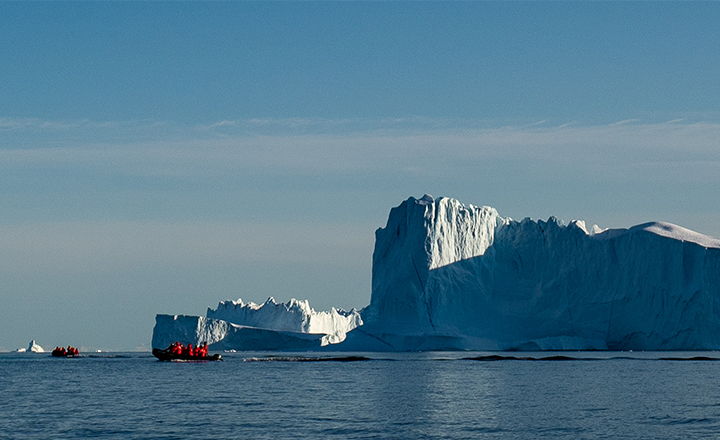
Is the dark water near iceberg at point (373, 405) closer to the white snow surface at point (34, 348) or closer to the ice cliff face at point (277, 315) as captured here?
the ice cliff face at point (277, 315)

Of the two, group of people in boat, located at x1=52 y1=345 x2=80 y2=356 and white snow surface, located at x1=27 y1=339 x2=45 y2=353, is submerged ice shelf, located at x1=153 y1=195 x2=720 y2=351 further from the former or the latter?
white snow surface, located at x1=27 y1=339 x2=45 y2=353

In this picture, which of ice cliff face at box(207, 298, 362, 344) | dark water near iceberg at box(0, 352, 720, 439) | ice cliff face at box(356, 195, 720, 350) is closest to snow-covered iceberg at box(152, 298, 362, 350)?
ice cliff face at box(207, 298, 362, 344)

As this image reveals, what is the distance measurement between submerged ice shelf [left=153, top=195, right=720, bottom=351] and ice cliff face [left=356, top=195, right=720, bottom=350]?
0.30 feet

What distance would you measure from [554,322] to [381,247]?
57.1ft

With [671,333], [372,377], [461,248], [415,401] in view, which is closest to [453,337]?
[461,248]

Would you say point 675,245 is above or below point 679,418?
above

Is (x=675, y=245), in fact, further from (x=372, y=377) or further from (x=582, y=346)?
(x=372, y=377)

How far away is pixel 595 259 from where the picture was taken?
77125mm

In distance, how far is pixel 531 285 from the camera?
83.1 metres

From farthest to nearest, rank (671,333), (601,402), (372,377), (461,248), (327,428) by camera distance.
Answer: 1. (461,248)
2. (671,333)
3. (372,377)
4. (601,402)
5. (327,428)

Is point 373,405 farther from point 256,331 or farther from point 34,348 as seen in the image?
point 34,348

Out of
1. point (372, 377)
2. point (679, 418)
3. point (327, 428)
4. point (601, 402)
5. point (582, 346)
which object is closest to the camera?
point (327, 428)

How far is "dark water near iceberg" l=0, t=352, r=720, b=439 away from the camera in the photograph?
2223 cm

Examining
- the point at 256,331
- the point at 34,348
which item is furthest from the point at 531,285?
the point at 34,348
